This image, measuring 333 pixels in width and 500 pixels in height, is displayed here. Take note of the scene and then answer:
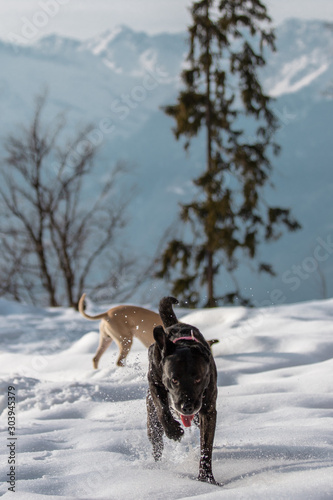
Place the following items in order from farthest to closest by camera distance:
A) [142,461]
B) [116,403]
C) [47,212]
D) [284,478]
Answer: [47,212] < [116,403] < [142,461] < [284,478]

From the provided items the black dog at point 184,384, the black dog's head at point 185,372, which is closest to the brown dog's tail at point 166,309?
the black dog at point 184,384

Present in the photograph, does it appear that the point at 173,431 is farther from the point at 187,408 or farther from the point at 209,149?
the point at 209,149

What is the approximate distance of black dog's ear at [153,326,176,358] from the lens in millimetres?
2451

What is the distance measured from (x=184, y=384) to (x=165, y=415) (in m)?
0.38

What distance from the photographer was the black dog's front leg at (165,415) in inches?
104

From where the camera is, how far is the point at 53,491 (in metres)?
2.56

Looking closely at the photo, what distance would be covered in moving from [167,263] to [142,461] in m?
9.77

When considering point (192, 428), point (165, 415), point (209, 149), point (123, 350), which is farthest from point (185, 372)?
point (209, 149)

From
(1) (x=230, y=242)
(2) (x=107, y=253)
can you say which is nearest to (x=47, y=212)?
(2) (x=107, y=253)

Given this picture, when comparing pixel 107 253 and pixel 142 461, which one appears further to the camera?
pixel 107 253

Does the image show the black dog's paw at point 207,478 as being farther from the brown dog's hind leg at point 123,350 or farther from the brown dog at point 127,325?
the brown dog's hind leg at point 123,350

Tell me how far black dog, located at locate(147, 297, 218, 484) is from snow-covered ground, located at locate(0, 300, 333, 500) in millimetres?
213

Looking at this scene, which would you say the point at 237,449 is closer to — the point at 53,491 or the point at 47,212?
the point at 53,491

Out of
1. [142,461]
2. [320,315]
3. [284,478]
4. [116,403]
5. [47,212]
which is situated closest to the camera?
[284,478]
